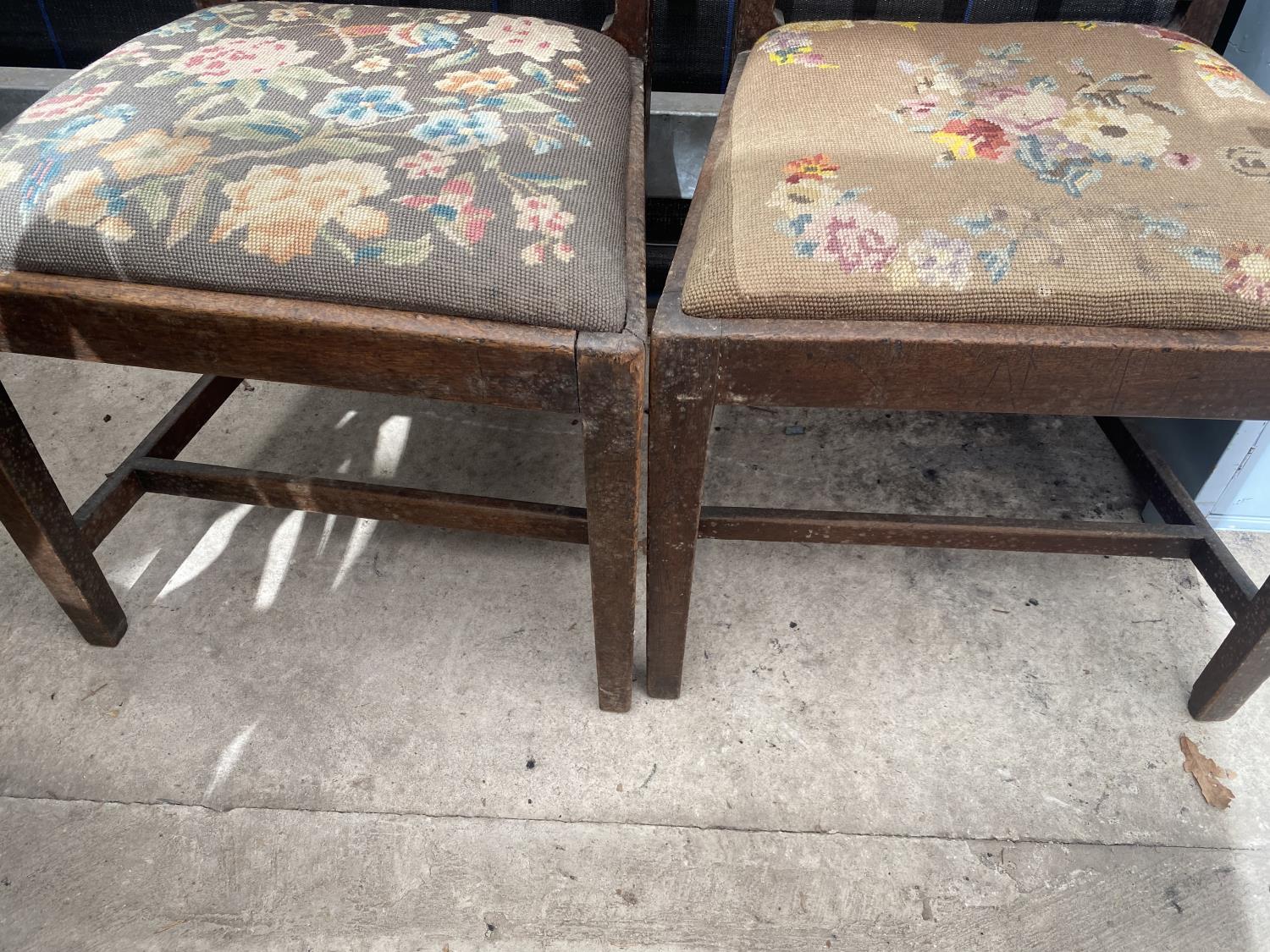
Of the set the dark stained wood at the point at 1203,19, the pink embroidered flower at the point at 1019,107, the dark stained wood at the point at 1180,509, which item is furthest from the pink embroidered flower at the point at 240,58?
the dark stained wood at the point at 1180,509

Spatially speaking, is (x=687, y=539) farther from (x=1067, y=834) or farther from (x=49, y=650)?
(x=49, y=650)

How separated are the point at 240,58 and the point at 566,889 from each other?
952 mm

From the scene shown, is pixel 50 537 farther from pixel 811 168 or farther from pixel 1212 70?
pixel 1212 70

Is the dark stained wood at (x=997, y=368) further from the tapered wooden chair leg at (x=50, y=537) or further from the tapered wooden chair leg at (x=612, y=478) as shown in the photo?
the tapered wooden chair leg at (x=50, y=537)

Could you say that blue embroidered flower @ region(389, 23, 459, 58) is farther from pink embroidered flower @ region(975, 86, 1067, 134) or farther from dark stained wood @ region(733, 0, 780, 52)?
pink embroidered flower @ region(975, 86, 1067, 134)

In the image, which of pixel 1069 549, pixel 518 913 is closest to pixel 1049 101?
pixel 1069 549

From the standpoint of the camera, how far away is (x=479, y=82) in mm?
910

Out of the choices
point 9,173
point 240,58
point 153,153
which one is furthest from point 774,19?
point 9,173

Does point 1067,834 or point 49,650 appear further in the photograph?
point 49,650

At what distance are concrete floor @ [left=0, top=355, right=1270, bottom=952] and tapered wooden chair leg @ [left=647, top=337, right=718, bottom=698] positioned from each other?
7.0 inches

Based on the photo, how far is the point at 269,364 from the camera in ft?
2.55

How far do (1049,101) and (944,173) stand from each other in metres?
0.22

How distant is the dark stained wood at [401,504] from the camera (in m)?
0.96

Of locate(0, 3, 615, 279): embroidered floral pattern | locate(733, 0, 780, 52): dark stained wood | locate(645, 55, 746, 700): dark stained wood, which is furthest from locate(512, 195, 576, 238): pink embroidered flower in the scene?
locate(733, 0, 780, 52): dark stained wood
